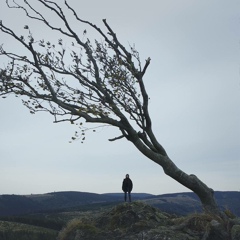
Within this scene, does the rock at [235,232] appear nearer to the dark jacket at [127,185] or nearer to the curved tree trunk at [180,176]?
the curved tree trunk at [180,176]

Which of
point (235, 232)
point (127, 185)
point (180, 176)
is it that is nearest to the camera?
point (235, 232)

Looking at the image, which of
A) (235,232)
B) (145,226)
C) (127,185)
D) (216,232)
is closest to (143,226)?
(145,226)

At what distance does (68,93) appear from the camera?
55.6 feet

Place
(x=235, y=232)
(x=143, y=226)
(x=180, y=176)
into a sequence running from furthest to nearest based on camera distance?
(x=143, y=226) < (x=180, y=176) < (x=235, y=232)

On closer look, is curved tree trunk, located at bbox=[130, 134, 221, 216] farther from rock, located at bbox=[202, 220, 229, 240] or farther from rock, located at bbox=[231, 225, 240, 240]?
rock, located at bbox=[231, 225, 240, 240]

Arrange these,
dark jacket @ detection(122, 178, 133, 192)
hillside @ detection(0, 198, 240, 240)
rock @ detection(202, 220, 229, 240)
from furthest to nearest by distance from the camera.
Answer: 1. dark jacket @ detection(122, 178, 133, 192)
2. hillside @ detection(0, 198, 240, 240)
3. rock @ detection(202, 220, 229, 240)

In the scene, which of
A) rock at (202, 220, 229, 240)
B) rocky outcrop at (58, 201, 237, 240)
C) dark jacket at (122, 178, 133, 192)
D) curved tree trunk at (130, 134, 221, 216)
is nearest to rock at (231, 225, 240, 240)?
rocky outcrop at (58, 201, 237, 240)

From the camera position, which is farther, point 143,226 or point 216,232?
point 143,226

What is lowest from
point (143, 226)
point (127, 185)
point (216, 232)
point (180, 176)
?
point (216, 232)

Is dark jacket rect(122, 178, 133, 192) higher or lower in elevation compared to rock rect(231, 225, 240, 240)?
higher

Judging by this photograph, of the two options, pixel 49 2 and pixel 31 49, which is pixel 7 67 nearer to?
pixel 31 49

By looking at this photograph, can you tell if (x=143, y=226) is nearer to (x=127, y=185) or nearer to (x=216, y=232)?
(x=216, y=232)

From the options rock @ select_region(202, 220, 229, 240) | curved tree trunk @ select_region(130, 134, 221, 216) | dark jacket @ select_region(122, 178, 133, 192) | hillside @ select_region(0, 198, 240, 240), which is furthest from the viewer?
dark jacket @ select_region(122, 178, 133, 192)

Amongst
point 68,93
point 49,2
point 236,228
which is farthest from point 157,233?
point 49,2
